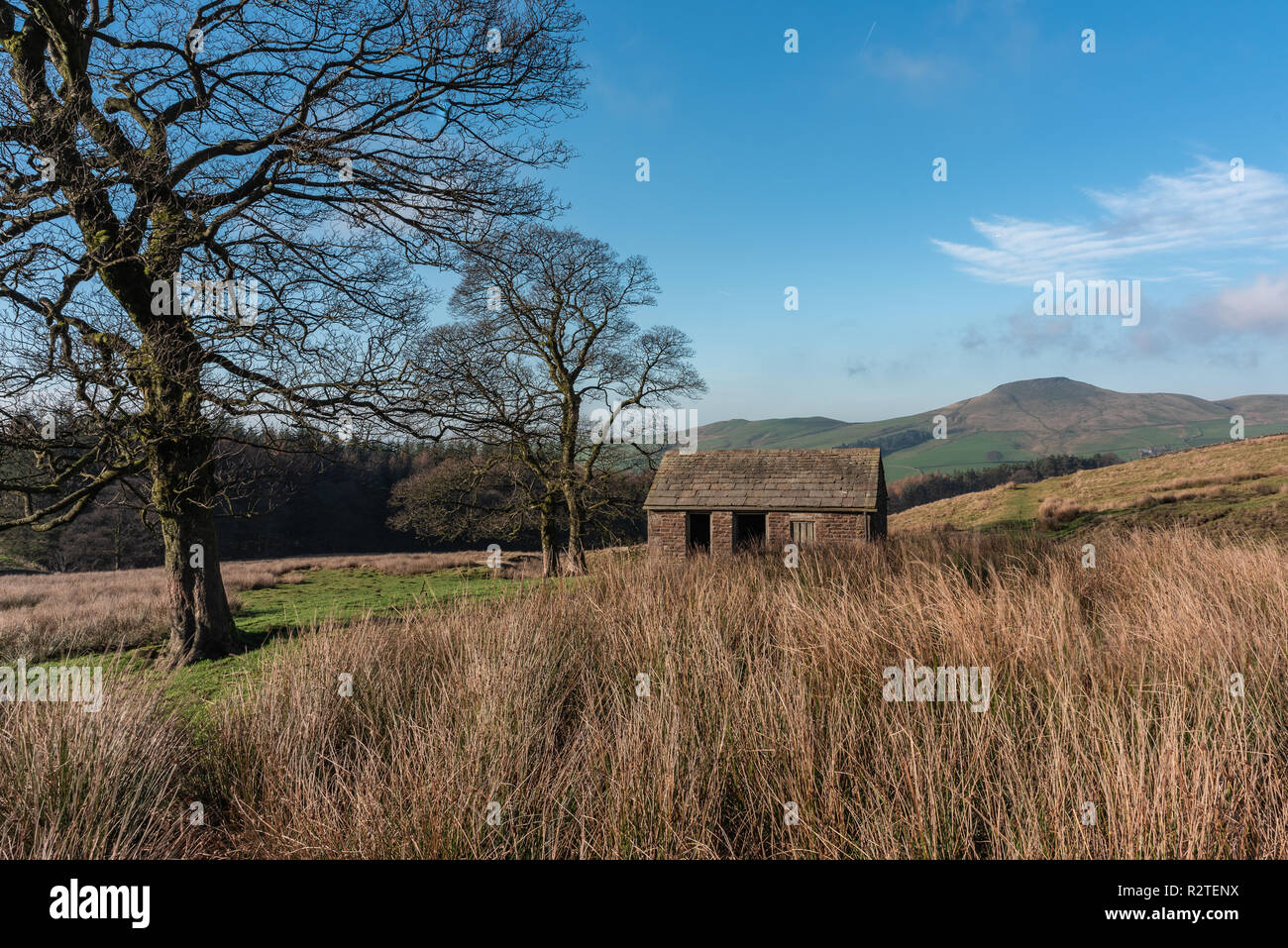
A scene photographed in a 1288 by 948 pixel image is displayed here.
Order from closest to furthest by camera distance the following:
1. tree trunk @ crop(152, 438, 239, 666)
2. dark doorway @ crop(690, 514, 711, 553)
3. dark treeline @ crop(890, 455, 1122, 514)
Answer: tree trunk @ crop(152, 438, 239, 666) → dark doorway @ crop(690, 514, 711, 553) → dark treeline @ crop(890, 455, 1122, 514)

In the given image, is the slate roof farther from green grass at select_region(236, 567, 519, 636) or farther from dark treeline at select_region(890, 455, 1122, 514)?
dark treeline at select_region(890, 455, 1122, 514)

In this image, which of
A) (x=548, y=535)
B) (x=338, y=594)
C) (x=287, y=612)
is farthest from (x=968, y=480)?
(x=287, y=612)

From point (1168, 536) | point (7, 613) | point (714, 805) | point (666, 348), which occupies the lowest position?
point (7, 613)

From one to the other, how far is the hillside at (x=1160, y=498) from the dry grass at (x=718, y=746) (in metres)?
12.1

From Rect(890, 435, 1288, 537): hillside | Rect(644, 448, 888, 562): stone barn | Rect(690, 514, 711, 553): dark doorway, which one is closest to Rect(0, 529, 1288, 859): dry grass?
Rect(890, 435, 1288, 537): hillside

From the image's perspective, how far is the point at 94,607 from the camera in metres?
16.2

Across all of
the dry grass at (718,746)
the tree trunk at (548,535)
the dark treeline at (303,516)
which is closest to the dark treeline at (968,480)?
the dark treeline at (303,516)

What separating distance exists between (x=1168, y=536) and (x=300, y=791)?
13.2m

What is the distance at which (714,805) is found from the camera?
11.2 ft

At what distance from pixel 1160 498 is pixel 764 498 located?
1845 cm

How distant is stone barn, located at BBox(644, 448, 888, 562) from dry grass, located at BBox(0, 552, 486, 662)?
13046 mm

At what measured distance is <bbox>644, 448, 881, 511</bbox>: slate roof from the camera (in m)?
22.7
